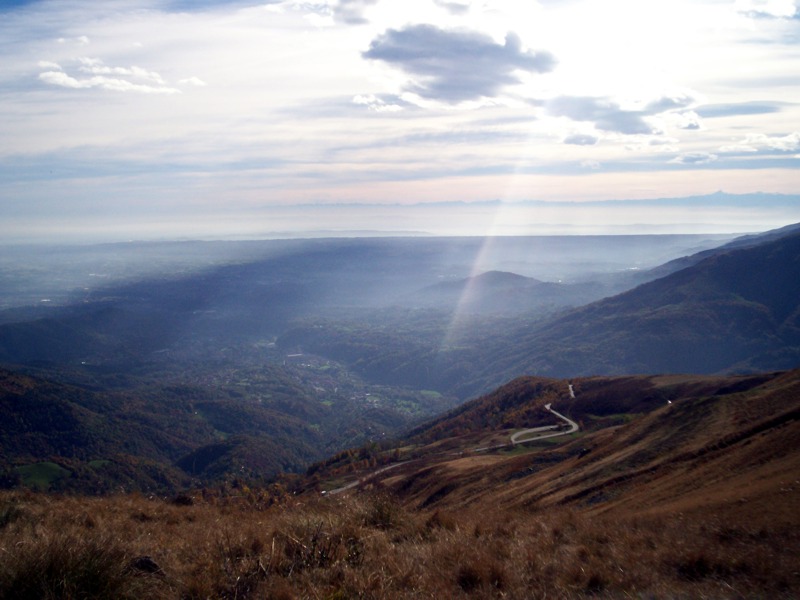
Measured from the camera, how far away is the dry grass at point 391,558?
6461 millimetres

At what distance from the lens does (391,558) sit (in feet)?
25.5

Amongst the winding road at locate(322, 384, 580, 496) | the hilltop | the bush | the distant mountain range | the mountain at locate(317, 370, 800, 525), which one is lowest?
the distant mountain range

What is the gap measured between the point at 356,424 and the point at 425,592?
389ft

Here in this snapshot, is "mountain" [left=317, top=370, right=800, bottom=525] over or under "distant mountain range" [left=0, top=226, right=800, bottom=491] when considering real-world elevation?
over

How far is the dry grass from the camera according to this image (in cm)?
646

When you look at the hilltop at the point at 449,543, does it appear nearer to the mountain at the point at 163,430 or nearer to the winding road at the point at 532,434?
the winding road at the point at 532,434

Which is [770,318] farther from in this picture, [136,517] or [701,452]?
[136,517]

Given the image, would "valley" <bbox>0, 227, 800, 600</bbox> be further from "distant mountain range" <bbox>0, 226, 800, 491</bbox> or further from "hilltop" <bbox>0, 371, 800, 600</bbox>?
"distant mountain range" <bbox>0, 226, 800, 491</bbox>

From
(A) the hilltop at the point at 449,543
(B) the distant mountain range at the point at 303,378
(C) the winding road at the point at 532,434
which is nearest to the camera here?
(A) the hilltop at the point at 449,543

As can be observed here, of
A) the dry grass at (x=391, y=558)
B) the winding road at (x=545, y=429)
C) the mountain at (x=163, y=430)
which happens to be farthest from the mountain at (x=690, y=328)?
the dry grass at (x=391, y=558)

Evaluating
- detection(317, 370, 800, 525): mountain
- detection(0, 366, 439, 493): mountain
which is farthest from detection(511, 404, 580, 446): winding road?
detection(0, 366, 439, 493): mountain

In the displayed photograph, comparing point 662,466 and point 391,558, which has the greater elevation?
point 391,558

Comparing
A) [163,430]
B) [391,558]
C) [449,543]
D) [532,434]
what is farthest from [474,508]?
[163,430]

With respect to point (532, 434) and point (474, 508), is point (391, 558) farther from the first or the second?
point (532, 434)
